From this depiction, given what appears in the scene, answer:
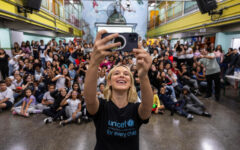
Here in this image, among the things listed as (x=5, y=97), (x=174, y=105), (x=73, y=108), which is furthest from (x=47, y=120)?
(x=174, y=105)

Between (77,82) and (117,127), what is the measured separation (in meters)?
3.95

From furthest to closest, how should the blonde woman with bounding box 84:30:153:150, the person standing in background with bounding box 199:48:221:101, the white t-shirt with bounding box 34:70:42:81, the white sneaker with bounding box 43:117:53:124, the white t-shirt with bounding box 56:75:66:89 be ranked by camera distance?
the white t-shirt with bounding box 34:70:42:81 < the white t-shirt with bounding box 56:75:66:89 < the person standing in background with bounding box 199:48:221:101 < the white sneaker with bounding box 43:117:53:124 < the blonde woman with bounding box 84:30:153:150

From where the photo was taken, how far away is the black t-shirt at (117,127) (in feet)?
3.66

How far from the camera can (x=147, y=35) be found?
59.4 ft

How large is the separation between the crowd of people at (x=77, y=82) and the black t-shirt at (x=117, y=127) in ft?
9.08

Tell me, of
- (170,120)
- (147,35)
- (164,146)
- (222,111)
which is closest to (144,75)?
(164,146)

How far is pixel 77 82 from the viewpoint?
4828 millimetres

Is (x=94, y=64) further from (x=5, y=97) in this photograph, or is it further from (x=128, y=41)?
(x=5, y=97)

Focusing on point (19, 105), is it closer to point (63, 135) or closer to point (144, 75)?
point (63, 135)

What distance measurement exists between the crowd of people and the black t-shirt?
277cm

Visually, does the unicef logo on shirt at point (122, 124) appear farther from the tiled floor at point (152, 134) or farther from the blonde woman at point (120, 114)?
the tiled floor at point (152, 134)

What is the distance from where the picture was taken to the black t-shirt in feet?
3.66

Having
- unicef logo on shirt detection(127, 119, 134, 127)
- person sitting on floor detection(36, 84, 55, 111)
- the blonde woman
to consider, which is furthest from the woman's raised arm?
person sitting on floor detection(36, 84, 55, 111)

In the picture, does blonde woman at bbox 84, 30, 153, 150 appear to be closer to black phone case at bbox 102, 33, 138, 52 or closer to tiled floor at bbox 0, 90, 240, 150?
black phone case at bbox 102, 33, 138, 52
